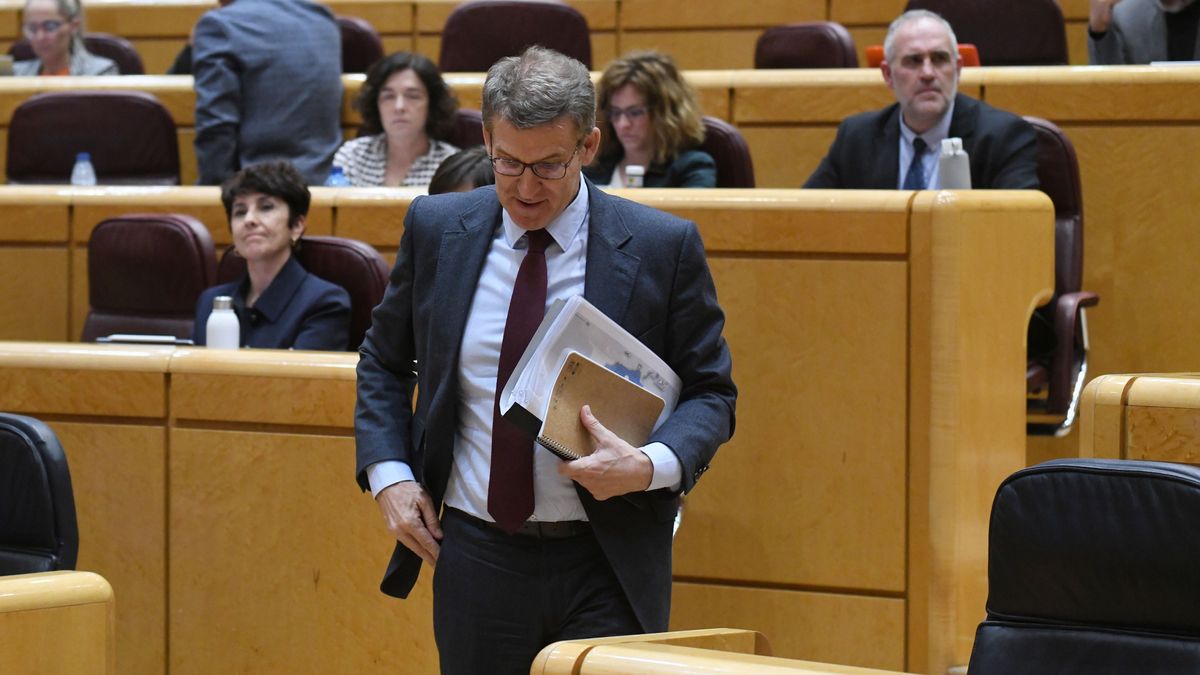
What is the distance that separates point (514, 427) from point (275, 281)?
1.38 m

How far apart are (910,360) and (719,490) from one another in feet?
1.20

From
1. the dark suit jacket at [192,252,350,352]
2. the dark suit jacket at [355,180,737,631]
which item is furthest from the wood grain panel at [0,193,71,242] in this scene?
the dark suit jacket at [355,180,737,631]

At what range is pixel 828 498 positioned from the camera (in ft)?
8.38

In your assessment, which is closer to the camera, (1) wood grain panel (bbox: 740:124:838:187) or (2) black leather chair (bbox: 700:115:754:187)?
(2) black leather chair (bbox: 700:115:754:187)

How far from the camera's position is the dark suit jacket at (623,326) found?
1.71m

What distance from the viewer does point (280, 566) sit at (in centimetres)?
249

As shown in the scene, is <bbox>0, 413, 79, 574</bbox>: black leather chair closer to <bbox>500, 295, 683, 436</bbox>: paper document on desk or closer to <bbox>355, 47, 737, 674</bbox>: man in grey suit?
<bbox>355, 47, 737, 674</bbox>: man in grey suit

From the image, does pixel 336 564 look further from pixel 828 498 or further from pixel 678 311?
pixel 678 311

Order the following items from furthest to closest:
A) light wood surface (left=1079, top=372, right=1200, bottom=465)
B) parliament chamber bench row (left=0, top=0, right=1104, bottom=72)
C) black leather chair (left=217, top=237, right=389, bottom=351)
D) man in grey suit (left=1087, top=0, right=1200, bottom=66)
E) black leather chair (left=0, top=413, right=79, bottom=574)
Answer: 1. parliament chamber bench row (left=0, top=0, right=1104, bottom=72)
2. man in grey suit (left=1087, top=0, right=1200, bottom=66)
3. black leather chair (left=217, top=237, right=389, bottom=351)
4. black leather chair (left=0, top=413, right=79, bottom=574)
5. light wood surface (left=1079, top=372, right=1200, bottom=465)

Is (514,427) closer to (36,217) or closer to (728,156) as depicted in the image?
(728,156)

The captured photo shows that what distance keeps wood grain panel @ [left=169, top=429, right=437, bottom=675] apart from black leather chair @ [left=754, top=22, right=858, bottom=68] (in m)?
2.42

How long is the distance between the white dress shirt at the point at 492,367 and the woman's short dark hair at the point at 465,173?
951mm

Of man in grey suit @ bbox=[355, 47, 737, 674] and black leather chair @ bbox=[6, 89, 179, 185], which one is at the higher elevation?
black leather chair @ bbox=[6, 89, 179, 185]

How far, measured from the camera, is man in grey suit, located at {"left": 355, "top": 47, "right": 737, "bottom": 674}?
169 cm
